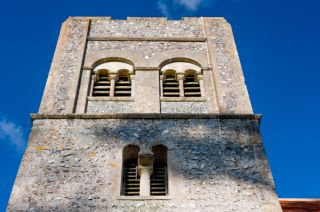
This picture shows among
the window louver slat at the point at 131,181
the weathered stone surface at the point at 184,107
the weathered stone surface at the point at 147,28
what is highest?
the weathered stone surface at the point at 147,28

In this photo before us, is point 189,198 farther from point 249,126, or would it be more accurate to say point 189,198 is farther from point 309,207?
point 309,207

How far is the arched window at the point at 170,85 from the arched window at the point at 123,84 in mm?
906

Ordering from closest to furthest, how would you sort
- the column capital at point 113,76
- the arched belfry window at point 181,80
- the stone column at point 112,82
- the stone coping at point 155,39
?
the stone column at point 112,82
the arched belfry window at point 181,80
the column capital at point 113,76
the stone coping at point 155,39

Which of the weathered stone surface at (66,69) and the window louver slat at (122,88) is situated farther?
the window louver slat at (122,88)

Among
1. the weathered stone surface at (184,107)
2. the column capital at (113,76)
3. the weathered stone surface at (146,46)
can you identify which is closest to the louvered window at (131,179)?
the weathered stone surface at (184,107)

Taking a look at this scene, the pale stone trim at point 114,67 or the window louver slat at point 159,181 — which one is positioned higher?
the pale stone trim at point 114,67

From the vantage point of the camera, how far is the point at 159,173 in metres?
10.9

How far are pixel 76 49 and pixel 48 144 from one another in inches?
166

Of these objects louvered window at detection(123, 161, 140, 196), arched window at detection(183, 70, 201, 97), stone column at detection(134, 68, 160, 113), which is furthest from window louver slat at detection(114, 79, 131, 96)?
louvered window at detection(123, 161, 140, 196)

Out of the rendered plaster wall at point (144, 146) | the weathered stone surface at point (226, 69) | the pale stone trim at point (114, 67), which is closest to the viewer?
the rendered plaster wall at point (144, 146)

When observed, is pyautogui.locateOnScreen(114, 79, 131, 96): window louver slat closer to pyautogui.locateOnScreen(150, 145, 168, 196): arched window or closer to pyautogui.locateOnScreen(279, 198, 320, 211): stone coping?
pyautogui.locateOnScreen(150, 145, 168, 196): arched window

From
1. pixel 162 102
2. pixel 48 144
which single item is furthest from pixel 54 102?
pixel 162 102

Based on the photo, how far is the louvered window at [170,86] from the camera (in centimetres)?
1323

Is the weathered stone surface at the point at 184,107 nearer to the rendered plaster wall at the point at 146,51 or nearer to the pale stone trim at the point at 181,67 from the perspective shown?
the rendered plaster wall at the point at 146,51
